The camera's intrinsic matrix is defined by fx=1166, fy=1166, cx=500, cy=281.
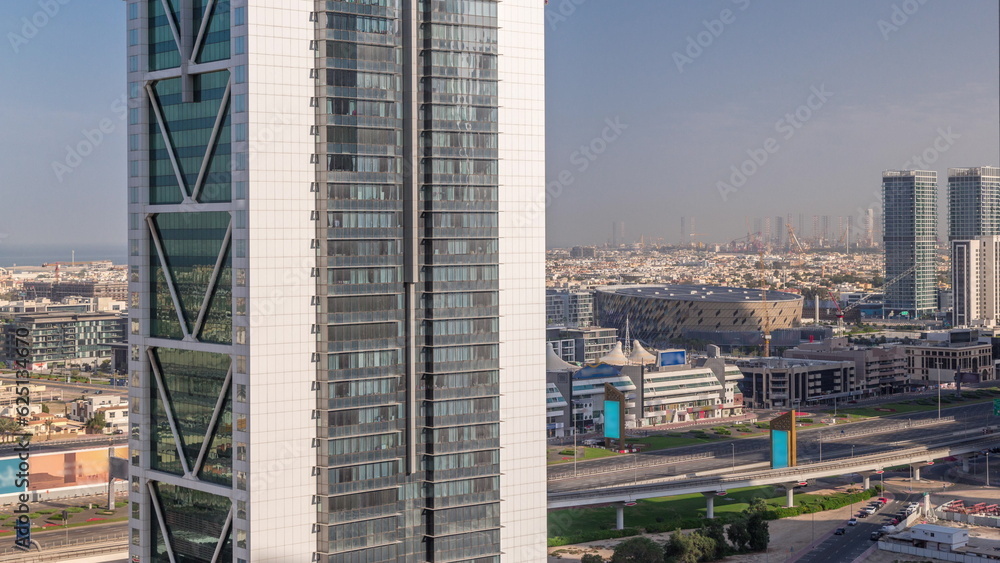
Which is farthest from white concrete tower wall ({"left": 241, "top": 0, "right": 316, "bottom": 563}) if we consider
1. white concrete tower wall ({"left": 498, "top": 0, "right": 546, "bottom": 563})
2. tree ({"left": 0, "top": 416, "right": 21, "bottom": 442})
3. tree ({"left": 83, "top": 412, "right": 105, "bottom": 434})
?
tree ({"left": 83, "top": 412, "right": 105, "bottom": 434})

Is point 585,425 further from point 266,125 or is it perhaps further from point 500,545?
point 266,125

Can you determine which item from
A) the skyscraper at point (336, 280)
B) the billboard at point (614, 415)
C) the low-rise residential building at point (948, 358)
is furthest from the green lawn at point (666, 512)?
the low-rise residential building at point (948, 358)

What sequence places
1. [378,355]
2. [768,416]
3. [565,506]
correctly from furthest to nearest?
[768,416] < [565,506] < [378,355]

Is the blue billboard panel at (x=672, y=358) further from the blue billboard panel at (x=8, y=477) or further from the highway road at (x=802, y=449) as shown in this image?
the blue billboard panel at (x=8, y=477)

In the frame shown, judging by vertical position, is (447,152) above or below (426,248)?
above

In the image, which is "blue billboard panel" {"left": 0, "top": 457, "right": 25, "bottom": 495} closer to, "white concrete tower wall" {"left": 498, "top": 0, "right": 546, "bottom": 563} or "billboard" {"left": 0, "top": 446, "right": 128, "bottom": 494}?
"billboard" {"left": 0, "top": 446, "right": 128, "bottom": 494}

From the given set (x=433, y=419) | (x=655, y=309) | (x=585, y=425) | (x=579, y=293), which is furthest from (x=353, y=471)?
(x=579, y=293)
